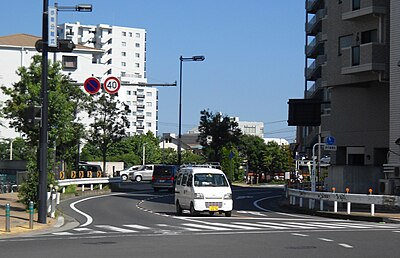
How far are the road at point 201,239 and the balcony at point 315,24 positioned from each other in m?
43.9

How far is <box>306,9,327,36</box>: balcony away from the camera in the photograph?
69200 mm

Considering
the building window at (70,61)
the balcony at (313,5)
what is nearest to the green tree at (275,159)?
the balcony at (313,5)

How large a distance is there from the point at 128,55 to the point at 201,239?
5371 inches

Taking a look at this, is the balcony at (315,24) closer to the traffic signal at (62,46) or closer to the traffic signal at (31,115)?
the traffic signal at (62,46)

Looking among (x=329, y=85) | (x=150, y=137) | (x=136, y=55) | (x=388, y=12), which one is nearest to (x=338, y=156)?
(x=329, y=85)

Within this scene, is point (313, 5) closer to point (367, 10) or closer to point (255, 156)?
point (255, 156)

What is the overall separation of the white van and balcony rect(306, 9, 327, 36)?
42124mm

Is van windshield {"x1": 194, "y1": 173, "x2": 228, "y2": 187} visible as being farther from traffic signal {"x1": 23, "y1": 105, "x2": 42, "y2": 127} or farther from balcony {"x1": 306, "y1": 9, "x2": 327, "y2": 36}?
balcony {"x1": 306, "y1": 9, "x2": 327, "y2": 36}

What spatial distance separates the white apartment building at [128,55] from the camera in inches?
5901

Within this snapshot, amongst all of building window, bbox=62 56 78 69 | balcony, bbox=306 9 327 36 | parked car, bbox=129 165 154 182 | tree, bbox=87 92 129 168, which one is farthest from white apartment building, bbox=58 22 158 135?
tree, bbox=87 92 129 168

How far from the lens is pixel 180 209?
29547 millimetres

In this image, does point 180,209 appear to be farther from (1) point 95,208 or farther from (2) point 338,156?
(2) point 338,156

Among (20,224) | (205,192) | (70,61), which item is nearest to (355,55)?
(205,192)

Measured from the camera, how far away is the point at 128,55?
6009 inches
